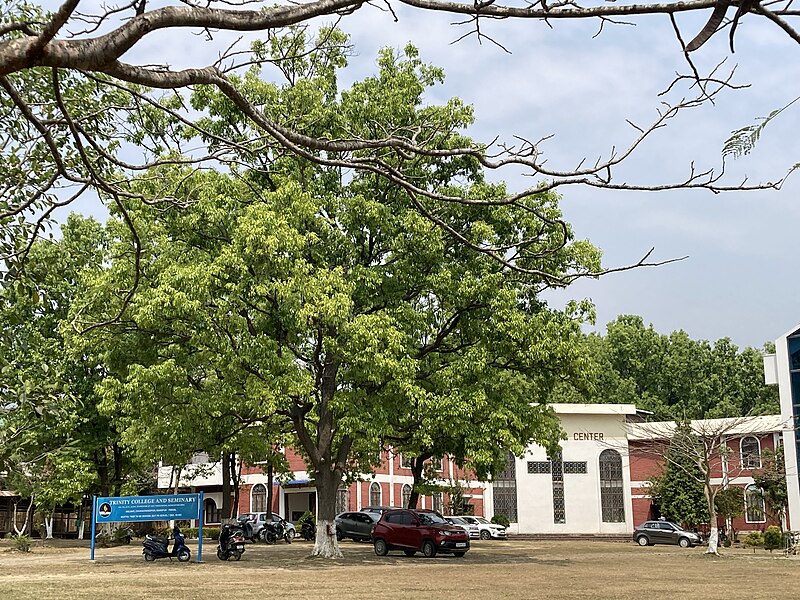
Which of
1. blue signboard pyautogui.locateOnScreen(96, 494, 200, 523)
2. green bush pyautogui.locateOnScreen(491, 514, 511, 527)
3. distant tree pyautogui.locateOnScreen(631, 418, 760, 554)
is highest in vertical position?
distant tree pyautogui.locateOnScreen(631, 418, 760, 554)

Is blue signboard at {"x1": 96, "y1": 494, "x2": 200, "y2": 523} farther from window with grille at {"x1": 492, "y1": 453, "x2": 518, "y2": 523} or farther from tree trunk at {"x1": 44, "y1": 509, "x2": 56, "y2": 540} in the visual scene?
window with grille at {"x1": 492, "y1": 453, "x2": 518, "y2": 523}

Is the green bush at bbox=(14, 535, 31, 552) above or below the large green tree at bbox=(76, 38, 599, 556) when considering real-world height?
below

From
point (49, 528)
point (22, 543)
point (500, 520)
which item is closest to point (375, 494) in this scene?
point (500, 520)

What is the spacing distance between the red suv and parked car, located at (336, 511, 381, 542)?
417 inches

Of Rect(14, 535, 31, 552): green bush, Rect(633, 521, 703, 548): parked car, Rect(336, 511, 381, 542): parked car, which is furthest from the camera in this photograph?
Rect(633, 521, 703, 548): parked car

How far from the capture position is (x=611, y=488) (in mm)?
54375

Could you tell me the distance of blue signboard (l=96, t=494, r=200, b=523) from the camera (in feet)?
81.2

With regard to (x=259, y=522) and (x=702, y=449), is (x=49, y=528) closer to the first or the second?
(x=259, y=522)

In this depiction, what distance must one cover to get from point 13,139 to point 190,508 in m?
18.1

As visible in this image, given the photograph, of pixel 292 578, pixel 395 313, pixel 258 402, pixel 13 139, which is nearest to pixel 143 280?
pixel 258 402

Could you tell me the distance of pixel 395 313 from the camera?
24.3 metres

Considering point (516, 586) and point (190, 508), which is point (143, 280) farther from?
point (516, 586)

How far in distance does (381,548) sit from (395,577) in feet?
32.1

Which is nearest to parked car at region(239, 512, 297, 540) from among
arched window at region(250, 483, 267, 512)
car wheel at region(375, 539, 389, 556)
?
arched window at region(250, 483, 267, 512)
